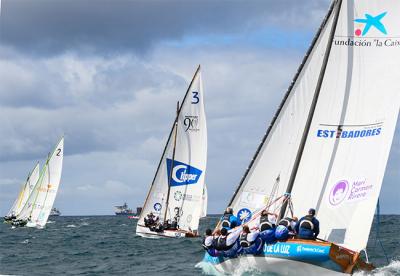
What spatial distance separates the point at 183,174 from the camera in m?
41.6

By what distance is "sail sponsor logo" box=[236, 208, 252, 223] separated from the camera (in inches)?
840

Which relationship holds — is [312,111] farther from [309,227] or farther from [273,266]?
[273,266]

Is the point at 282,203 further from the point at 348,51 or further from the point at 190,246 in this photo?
the point at 190,246

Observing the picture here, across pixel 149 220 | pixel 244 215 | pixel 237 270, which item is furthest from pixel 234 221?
pixel 149 220

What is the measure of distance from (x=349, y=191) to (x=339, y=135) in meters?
1.60

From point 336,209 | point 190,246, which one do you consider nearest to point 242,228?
point 336,209

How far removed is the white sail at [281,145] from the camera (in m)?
21.2

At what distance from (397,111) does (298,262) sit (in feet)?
15.9

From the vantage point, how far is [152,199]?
42219 millimetres

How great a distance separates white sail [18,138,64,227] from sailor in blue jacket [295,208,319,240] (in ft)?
129

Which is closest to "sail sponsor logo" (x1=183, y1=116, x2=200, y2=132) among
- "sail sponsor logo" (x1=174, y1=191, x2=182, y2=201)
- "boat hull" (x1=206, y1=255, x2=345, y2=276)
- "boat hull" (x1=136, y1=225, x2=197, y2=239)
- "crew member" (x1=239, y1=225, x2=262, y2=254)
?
"sail sponsor logo" (x1=174, y1=191, x2=182, y2=201)

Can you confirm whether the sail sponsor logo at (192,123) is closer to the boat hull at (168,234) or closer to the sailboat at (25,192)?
the boat hull at (168,234)

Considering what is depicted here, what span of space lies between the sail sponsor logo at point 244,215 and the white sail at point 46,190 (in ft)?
118

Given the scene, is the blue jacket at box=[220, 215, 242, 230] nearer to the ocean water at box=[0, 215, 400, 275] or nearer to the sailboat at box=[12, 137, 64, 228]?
the ocean water at box=[0, 215, 400, 275]
